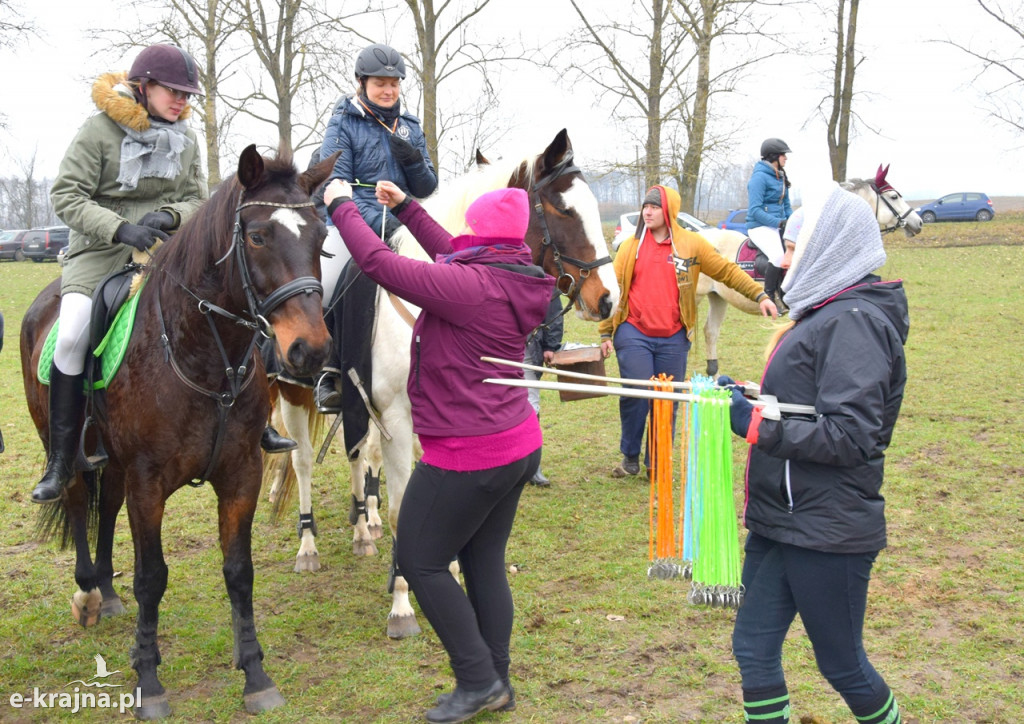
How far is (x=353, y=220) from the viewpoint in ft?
11.0

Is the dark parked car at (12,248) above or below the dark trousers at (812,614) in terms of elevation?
above

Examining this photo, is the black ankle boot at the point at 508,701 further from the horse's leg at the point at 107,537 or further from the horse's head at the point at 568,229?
the horse's leg at the point at 107,537

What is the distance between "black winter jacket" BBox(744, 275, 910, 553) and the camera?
103 inches

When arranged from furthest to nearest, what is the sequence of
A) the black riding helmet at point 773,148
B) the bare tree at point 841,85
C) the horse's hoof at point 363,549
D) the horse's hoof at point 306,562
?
1. the bare tree at point 841,85
2. the black riding helmet at point 773,148
3. the horse's hoof at point 363,549
4. the horse's hoof at point 306,562

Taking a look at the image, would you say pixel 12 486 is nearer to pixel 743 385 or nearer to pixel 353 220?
pixel 353 220

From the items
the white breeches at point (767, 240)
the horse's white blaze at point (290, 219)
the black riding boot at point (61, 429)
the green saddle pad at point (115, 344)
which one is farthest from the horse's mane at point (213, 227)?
the white breeches at point (767, 240)

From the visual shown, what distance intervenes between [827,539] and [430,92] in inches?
663

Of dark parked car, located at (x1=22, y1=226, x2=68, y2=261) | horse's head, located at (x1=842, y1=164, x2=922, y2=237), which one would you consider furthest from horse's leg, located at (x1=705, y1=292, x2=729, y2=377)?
dark parked car, located at (x1=22, y1=226, x2=68, y2=261)

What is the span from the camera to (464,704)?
11.9 ft

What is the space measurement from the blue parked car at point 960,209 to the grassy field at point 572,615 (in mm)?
36683

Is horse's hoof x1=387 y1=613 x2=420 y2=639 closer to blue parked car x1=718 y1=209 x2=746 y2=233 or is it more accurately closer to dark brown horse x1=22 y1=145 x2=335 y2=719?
dark brown horse x1=22 y1=145 x2=335 y2=719

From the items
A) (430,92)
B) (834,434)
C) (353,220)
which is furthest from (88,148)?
(430,92)

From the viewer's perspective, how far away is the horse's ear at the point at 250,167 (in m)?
3.34

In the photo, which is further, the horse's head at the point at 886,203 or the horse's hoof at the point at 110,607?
the horse's head at the point at 886,203
